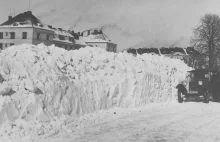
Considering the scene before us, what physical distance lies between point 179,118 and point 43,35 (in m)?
50.0

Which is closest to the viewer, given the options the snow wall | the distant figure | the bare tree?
the snow wall

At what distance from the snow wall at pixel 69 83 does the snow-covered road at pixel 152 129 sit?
158cm

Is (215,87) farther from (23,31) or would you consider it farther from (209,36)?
(23,31)

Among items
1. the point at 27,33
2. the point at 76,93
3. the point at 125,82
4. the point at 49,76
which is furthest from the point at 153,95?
the point at 27,33

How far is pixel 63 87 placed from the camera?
1284 centimetres

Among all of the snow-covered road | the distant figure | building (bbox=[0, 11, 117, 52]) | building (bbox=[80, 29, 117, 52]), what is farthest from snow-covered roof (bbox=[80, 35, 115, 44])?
the snow-covered road

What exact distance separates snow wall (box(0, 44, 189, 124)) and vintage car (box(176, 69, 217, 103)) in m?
1.04

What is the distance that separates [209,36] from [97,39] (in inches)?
1691

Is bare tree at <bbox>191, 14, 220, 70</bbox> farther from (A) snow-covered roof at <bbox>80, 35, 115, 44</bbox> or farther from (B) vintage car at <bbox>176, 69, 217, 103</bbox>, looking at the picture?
(A) snow-covered roof at <bbox>80, 35, 115, 44</bbox>

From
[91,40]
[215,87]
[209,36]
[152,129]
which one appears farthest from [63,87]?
[91,40]

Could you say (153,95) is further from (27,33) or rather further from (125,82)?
(27,33)

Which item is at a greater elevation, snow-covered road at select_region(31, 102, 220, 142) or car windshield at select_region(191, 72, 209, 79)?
car windshield at select_region(191, 72, 209, 79)

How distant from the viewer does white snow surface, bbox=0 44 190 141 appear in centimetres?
991

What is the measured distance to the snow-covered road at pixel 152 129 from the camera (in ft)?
30.2
